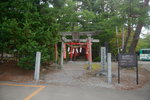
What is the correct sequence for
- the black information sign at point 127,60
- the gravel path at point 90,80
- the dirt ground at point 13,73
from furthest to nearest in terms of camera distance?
1. the dirt ground at point 13,73
2. the black information sign at point 127,60
3. the gravel path at point 90,80

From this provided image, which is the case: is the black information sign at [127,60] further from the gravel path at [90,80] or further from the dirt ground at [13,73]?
the dirt ground at [13,73]

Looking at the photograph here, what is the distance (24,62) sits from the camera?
5.82 metres

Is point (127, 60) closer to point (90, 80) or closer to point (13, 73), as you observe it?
point (90, 80)

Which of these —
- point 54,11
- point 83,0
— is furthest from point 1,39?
point 83,0

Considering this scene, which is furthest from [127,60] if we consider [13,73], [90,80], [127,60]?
[13,73]

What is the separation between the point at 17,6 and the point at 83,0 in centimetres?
1433

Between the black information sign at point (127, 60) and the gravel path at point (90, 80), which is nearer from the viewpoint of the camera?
the gravel path at point (90, 80)

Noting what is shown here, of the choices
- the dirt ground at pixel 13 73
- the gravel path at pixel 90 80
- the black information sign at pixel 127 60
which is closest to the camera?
the gravel path at pixel 90 80

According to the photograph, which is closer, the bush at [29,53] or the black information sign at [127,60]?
the black information sign at [127,60]

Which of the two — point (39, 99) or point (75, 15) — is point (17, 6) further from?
point (75, 15)

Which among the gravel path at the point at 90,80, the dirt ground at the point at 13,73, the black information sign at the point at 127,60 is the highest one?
the black information sign at the point at 127,60

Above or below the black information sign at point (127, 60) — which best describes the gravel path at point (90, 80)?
below

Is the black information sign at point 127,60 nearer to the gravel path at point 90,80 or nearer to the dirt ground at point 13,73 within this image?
the gravel path at point 90,80

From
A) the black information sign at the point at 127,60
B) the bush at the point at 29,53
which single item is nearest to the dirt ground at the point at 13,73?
the bush at the point at 29,53
